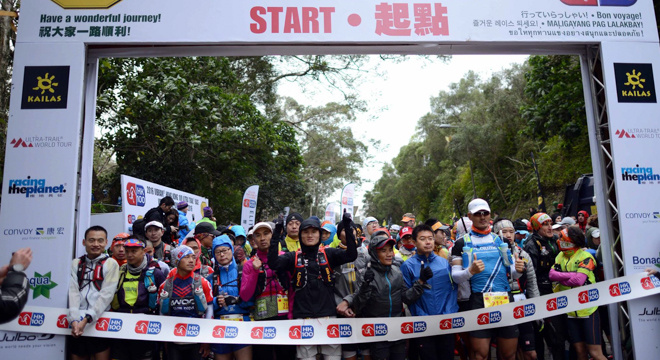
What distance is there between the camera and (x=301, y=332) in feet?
17.3

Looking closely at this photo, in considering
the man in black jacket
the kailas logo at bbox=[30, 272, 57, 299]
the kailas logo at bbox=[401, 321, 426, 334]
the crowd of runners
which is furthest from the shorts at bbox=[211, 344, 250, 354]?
the man in black jacket

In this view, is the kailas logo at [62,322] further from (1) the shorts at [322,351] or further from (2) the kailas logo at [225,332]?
(1) the shorts at [322,351]

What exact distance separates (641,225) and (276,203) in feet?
65.9

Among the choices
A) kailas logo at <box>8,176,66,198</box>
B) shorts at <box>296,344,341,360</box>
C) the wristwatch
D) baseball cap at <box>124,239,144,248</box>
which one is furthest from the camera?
kailas logo at <box>8,176,66,198</box>

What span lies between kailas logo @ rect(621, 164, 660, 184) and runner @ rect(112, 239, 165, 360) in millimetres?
5666

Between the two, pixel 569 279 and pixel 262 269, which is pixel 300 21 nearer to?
pixel 262 269

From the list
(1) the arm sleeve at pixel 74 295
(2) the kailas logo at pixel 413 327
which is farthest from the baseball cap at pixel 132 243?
(2) the kailas logo at pixel 413 327

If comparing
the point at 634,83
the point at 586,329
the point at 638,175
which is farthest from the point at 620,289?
the point at 634,83

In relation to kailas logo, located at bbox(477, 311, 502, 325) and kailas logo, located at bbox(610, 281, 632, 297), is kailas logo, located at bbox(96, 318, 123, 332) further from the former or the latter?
kailas logo, located at bbox(610, 281, 632, 297)

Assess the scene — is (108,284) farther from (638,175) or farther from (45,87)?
(638,175)

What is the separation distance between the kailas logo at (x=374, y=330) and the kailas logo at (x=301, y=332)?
584mm

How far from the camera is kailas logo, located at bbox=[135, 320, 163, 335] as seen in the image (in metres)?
5.23

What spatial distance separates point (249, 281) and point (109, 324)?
1541mm

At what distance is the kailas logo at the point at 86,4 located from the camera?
5.82m
